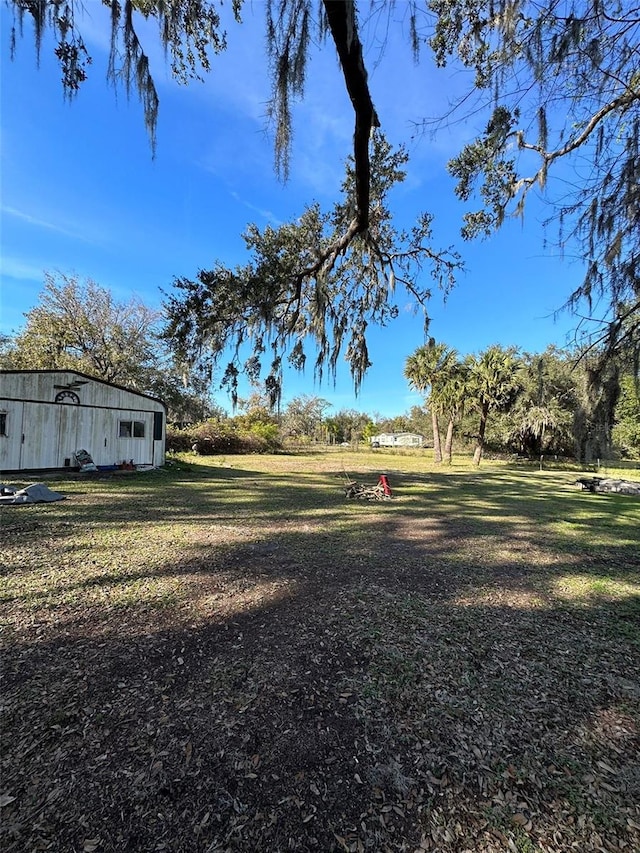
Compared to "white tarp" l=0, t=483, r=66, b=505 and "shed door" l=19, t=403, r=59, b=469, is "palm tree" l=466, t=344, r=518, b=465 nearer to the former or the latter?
"shed door" l=19, t=403, r=59, b=469

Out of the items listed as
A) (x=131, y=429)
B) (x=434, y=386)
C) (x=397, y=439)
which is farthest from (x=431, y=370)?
(x=397, y=439)

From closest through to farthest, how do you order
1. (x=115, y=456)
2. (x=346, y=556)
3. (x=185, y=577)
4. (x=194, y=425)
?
1. (x=185, y=577)
2. (x=346, y=556)
3. (x=115, y=456)
4. (x=194, y=425)

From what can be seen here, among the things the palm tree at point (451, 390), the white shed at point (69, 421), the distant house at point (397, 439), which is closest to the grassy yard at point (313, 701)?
the white shed at point (69, 421)

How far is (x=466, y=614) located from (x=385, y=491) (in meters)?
6.91

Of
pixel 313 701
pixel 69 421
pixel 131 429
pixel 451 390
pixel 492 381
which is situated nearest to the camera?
pixel 313 701

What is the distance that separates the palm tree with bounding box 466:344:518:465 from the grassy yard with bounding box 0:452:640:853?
22257 millimetres

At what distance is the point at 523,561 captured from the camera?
4871 mm

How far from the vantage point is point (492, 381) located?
25.2 meters

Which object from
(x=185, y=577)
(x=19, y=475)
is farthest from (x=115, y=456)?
(x=185, y=577)

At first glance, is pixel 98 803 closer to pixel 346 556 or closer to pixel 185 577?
pixel 185 577

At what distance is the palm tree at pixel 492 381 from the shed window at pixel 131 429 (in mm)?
20609

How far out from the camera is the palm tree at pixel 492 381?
82.8 feet

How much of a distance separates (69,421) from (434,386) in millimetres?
21744

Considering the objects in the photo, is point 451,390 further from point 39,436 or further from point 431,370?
point 39,436
